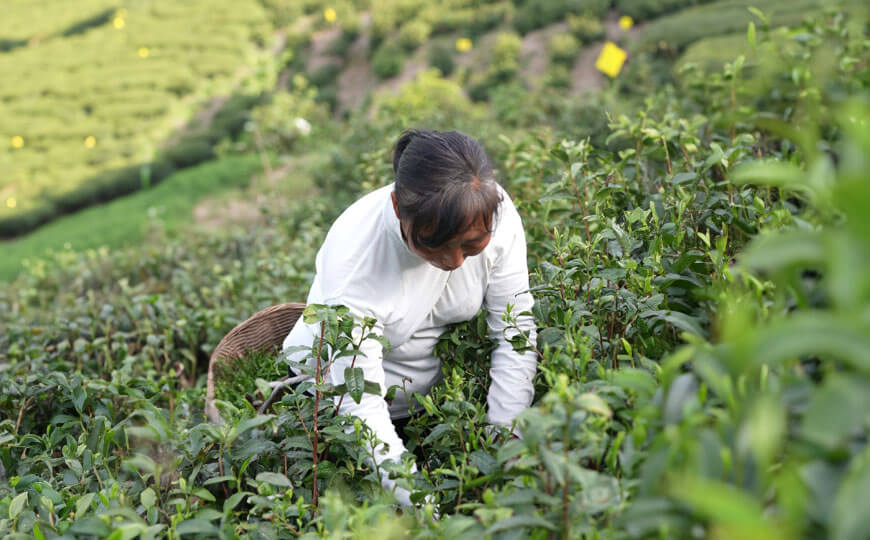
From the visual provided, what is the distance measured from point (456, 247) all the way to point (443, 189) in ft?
0.40

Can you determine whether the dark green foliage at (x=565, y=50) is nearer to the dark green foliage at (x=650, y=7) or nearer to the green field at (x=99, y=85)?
the dark green foliage at (x=650, y=7)

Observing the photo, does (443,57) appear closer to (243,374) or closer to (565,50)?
(565,50)

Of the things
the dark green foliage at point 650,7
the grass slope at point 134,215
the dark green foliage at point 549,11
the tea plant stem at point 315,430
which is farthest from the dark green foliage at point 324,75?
the tea plant stem at point 315,430

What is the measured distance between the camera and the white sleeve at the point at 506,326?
1525 mm

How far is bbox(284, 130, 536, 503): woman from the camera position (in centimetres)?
137

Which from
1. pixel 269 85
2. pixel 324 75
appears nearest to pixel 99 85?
pixel 269 85

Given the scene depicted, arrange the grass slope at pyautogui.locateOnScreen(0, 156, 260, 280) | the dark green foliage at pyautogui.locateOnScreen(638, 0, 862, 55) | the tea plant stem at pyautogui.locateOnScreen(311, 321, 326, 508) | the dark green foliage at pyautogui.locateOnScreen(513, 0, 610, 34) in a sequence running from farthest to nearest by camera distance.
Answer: the dark green foliage at pyautogui.locateOnScreen(513, 0, 610, 34) → the grass slope at pyautogui.locateOnScreen(0, 156, 260, 280) → the dark green foliage at pyautogui.locateOnScreen(638, 0, 862, 55) → the tea plant stem at pyautogui.locateOnScreen(311, 321, 326, 508)

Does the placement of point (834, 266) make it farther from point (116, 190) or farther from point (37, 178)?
point (37, 178)

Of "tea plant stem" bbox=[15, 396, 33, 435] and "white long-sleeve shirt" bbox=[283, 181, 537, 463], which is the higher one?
"white long-sleeve shirt" bbox=[283, 181, 537, 463]

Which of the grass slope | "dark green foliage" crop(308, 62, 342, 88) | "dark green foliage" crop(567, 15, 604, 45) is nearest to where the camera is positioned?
the grass slope

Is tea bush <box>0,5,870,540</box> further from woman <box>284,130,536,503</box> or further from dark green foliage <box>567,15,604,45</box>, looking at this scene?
dark green foliage <box>567,15,604,45</box>

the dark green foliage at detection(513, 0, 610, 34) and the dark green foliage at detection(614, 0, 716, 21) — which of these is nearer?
the dark green foliage at detection(614, 0, 716, 21)

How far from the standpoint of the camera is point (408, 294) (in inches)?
62.7

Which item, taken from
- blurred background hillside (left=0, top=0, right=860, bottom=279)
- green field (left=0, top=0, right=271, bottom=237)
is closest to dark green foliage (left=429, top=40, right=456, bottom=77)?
blurred background hillside (left=0, top=0, right=860, bottom=279)
